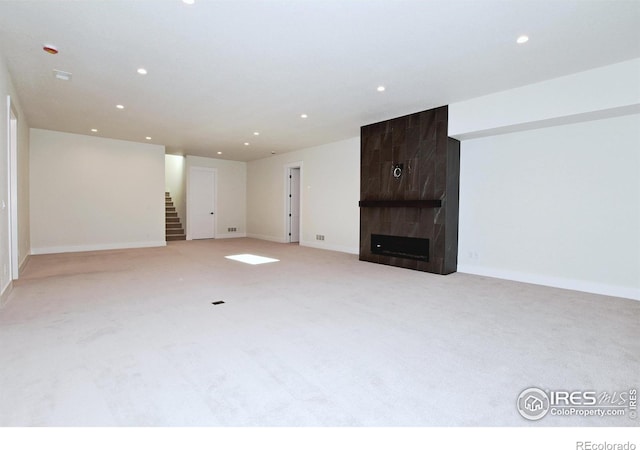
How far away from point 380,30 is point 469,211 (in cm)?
355

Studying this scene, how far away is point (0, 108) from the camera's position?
359 centimetres

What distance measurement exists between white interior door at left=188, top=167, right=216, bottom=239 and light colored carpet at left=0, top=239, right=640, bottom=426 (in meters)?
5.81

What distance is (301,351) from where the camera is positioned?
Answer: 2498 mm

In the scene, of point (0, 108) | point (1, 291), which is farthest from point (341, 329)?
point (0, 108)

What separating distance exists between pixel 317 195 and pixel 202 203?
13.6 feet

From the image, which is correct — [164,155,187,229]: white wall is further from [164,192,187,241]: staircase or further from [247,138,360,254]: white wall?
[247,138,360,254]: white wall

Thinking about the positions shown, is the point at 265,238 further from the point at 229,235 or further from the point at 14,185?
the point at 14,185

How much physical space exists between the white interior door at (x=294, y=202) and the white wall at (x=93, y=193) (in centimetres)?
358

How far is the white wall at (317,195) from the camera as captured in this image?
7.77 metres

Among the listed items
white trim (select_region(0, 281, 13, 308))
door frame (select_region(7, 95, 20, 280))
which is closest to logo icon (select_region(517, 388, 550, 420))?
white trim (select_region(0, 281, 13, 308))

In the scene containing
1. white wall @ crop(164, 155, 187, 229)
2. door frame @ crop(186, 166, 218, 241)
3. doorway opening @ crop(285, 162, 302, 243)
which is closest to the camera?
doorway opening @ crop(285, 162, 302, 243)

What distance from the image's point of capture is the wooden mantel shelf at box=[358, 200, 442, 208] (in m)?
5.38

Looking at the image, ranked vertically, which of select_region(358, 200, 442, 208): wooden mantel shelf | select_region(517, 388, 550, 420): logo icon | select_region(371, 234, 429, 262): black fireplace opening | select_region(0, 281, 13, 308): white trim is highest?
select_region(358, 200, 442, 208): wooden mantel shelf

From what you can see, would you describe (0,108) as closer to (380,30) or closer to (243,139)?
(380,30)
